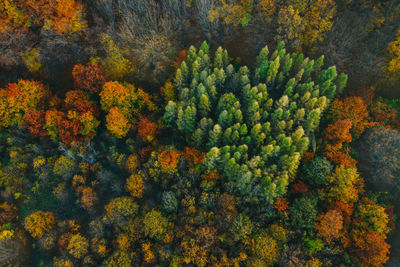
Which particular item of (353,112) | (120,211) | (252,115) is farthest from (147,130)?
(353,112)

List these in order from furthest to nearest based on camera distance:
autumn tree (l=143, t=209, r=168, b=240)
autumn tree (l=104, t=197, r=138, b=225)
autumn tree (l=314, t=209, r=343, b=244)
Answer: autumn tree (l=104, t=197, r=138, b=225), autumn tree (l=143, t=209, r=168, b=240), autumn tree (l=314, t=209, r=343, b=244)

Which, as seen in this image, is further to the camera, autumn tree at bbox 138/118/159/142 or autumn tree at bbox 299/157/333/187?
autumn tree at bbox 138/118/159/142

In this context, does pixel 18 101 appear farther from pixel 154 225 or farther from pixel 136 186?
pixel 154 225

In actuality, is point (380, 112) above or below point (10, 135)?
above

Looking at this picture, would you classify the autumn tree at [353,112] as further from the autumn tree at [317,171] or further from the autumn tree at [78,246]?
the autumn tree at [78,246]

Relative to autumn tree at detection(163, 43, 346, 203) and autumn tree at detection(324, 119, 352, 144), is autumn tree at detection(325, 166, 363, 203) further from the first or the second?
autumn tree at detection(163, 43, 346, 203)

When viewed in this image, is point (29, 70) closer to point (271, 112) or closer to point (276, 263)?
point (271, 112)

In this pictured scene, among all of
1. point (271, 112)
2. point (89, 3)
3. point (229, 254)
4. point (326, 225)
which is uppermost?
point (89, 3)

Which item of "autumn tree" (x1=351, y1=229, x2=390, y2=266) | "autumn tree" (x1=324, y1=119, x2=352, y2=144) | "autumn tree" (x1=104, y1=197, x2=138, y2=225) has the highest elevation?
"autumn tree" (x1=324, y1=119, x2=352, y2=144)

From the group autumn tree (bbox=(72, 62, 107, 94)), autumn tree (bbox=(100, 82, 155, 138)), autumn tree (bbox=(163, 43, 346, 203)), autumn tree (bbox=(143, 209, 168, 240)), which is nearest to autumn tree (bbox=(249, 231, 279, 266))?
autumn tree (bbox=(163, 43, 346, 203))

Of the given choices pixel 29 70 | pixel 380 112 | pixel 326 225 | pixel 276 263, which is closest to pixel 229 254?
pixel 276 263

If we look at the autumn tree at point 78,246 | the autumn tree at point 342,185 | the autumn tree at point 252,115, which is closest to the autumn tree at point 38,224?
the autumn tree at point 78,246
